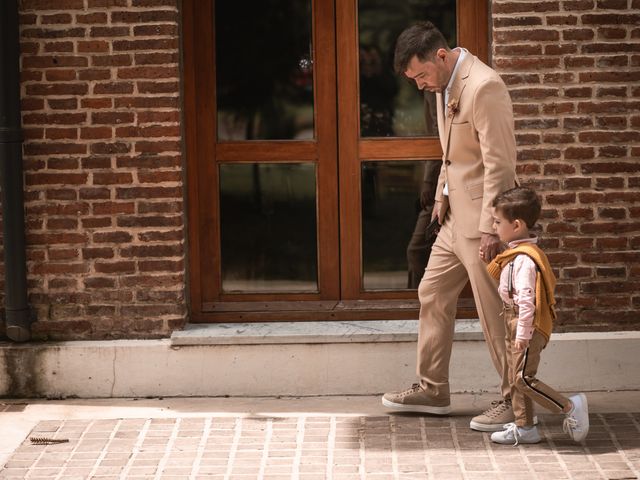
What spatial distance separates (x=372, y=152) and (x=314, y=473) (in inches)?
92.5

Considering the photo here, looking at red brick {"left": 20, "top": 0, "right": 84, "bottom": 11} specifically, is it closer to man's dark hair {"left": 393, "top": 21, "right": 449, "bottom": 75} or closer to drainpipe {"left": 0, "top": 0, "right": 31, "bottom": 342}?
drainpipe {"left": 0, "top": 0, "right": 31, "bottom": 342}

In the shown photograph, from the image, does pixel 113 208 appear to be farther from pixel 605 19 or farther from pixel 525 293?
pixel 605 19

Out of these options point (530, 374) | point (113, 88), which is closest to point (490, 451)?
point (530, 374)

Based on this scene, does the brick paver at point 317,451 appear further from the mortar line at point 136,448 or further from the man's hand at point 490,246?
the man's hand at point 490,246

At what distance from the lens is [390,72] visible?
8.01 m

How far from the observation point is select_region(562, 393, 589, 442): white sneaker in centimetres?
662

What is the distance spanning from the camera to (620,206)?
7.71 m

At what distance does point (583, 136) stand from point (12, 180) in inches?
129

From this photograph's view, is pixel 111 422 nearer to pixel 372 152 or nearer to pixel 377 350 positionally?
pixel 377 350

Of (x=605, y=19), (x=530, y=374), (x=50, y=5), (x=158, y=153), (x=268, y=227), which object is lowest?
(x=530, y=374)

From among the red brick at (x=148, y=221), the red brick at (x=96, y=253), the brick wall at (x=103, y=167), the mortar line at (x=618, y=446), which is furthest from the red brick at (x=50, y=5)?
the mortar line at (x=618, y=446)

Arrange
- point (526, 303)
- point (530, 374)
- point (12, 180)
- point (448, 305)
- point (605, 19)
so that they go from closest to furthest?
1. point (526, 303)
2. point (530, 374)
3. point (448, 305)
4. point (605, 19)
5. point (12, 180)

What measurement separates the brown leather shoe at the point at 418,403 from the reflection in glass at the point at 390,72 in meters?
1.64

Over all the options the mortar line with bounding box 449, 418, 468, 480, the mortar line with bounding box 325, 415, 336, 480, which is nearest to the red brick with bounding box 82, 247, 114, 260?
the mortar line with bounding box 325, 415, 336, 480
